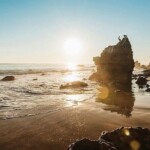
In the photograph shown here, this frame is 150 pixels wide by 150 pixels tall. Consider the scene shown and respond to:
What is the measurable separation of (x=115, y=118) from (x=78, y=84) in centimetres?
2221

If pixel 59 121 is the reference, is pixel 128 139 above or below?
above

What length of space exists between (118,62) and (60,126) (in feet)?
111

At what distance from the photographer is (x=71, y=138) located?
11680 millimetres

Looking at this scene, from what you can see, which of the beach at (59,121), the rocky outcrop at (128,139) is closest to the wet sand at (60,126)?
the beach at (59,121)

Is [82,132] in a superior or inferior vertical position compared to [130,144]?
inferior

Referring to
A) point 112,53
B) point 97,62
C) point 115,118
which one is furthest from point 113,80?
point 115,118

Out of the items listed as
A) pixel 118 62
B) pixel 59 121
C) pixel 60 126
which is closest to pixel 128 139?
pixel 60 126

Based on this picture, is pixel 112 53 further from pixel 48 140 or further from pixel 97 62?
pixel 48 140

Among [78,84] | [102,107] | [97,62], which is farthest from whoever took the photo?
[97,62]

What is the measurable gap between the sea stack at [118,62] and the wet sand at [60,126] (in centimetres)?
2804

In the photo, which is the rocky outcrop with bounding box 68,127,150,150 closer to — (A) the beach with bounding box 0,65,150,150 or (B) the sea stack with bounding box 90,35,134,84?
(A) the beach with bounding box 0,65,150,150

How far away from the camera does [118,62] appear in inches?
1821

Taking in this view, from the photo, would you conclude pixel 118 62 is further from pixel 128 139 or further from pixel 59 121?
pixel 128 139

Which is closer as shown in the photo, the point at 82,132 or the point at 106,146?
the point at 106,146
